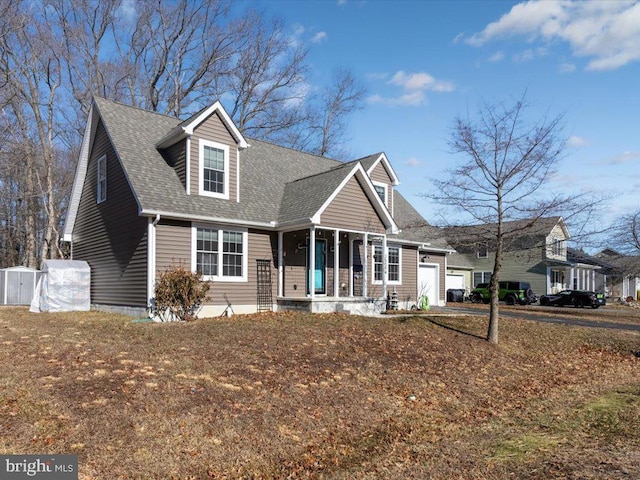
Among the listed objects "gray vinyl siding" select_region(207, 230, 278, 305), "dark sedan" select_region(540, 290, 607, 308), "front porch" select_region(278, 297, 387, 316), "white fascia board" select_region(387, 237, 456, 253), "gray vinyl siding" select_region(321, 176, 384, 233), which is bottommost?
"dark sedan" select_region(540, 290, 607, 308)

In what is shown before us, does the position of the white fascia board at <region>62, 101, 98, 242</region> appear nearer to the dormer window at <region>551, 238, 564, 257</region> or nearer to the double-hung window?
the double-hung window

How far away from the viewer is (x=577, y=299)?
3312cm

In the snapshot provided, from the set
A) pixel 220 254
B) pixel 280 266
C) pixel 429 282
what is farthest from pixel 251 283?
pixel 429 282

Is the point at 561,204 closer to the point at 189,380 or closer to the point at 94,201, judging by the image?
the point at 189,380

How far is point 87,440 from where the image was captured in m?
5.28

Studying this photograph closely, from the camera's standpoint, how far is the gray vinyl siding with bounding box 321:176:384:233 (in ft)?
55.8

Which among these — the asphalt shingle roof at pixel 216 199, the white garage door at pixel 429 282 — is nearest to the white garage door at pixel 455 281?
the white garage door at pixel 429 282

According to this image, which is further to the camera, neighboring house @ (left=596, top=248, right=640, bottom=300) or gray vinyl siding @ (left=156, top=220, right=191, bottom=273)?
neighboring house @ (left=596, top=248, right=640, bottom=300)

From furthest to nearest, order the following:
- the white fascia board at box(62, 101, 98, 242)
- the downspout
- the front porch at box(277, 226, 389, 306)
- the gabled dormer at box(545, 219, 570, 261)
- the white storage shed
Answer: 1. the white storage shed
2. the white fascia board at box(62, 101, 98, 242)
3. the front porch at box(277, 226, 389, 306)
4. the downspout
5. the gabled dormer at box(545, 219, 570, 261)

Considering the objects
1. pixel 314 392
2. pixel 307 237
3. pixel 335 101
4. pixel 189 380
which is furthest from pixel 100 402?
pixel 335 101

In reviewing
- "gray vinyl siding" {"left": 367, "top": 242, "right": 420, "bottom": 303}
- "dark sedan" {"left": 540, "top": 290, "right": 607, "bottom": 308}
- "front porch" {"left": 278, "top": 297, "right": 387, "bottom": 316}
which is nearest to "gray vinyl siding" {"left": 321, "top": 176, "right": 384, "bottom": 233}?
"front porch" {"left": 278, "top": 297, "right": 387, "bottom": 316}

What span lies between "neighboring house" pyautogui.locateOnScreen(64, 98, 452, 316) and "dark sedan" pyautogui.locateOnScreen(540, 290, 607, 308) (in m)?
19.9

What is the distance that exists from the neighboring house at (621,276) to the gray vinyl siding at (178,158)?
34.8 m

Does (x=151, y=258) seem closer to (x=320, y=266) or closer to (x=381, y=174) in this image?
(x=320, y=266)
